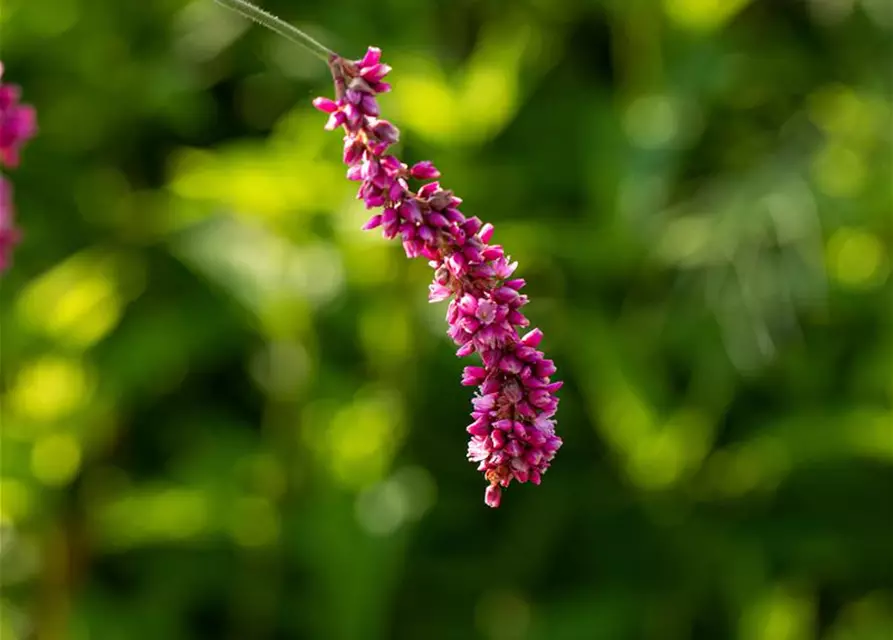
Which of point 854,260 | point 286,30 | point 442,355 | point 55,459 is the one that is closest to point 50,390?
point 55,459

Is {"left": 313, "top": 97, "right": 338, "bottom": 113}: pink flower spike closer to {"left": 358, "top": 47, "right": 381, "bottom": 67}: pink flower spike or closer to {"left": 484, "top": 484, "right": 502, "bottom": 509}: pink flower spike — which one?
{"left": 358, "top": 47, "right": 381, "bottom": 67}: pink flower spike

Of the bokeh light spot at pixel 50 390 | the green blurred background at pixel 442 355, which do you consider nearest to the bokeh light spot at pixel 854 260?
the green blurred background at pixel 442 355

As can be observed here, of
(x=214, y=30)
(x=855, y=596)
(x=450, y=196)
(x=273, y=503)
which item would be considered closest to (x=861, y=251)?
(x=855, y=596)

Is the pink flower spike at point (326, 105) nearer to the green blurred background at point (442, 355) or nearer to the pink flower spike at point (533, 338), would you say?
the pink flower spike at point (533, 338)

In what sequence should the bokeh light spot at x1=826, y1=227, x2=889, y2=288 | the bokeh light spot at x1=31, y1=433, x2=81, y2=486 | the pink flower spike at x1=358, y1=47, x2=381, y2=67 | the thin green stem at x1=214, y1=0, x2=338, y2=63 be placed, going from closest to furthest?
the thin green stem at x1=214, y1=0, x2=338, y2=63 → the pink flower spike at x1=358, y1=47, x2=381, y2=67 → the bokeh light spot at x1=31, y1=433, x2=81, y2=486 → the bokeh light spot at x1=826, y1=227, x2=889, y2=288

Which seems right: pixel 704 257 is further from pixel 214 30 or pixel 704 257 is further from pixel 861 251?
pixel 214 30

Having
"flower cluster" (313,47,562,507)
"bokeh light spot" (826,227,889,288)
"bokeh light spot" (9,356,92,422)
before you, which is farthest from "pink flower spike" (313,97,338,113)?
"bokeh light spot" (826,227,889,288)

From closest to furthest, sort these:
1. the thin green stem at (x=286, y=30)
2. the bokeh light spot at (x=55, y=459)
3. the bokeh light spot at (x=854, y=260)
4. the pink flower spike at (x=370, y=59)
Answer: the thin green stem at (x=286, y=30) → the pink flower spike at (x=370, y=59) → the bokeh light spot at (x=55, y=459) → the bokeh light spot at (x=854, y=260)
